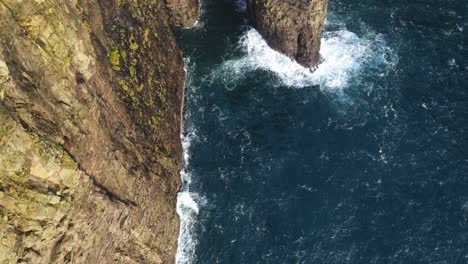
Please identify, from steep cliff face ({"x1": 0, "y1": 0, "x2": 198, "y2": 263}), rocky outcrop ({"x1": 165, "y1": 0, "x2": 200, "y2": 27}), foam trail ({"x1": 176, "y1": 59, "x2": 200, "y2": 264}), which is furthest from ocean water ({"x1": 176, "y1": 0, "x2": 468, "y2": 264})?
steep cliff face ({"x1": 0, "y1": 0, "x2": 198, "y2": 263})

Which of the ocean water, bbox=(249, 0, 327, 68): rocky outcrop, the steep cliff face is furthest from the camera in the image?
bbox=(249, 0, 327, 68): rocky outcrop

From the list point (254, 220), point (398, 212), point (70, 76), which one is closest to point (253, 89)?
point (254, 220)

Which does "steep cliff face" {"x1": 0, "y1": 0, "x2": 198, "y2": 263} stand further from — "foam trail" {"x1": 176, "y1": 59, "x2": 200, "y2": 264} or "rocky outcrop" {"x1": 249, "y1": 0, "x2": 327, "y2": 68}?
"rocky outcrop" {"x1": 249, "y1": 0, "x2": 327, "y2": 68}

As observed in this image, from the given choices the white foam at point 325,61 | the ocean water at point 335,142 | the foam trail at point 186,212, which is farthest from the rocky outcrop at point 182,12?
the foam trail at point 186,212

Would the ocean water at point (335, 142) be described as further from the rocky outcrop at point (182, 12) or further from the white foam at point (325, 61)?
the rocky outcrop at point (182, 12)

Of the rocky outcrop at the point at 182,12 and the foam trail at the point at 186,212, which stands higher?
the rocky outcrop at the point at 182,12

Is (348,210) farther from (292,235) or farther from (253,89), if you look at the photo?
(253,89)
